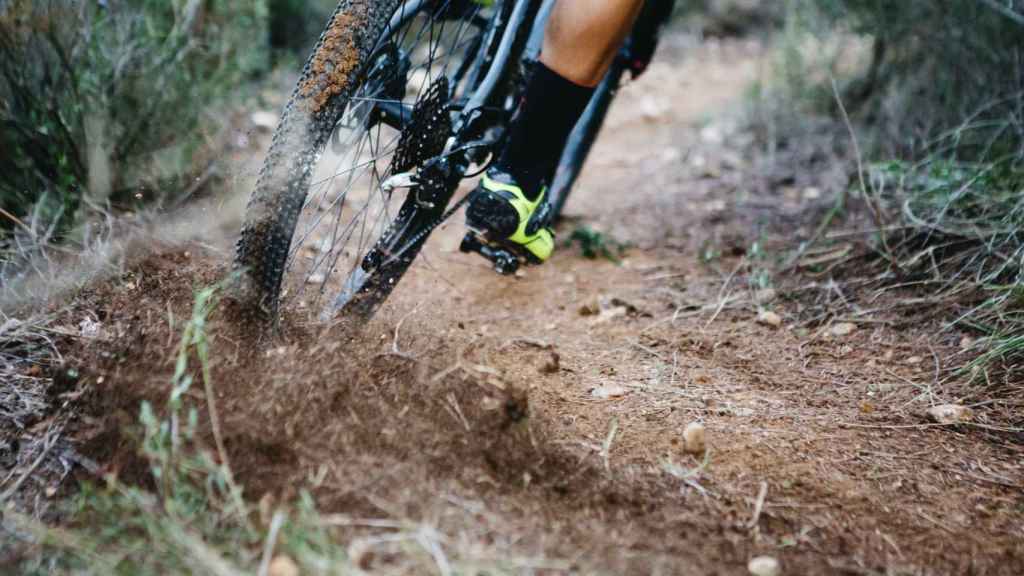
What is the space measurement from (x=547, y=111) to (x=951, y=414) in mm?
1113

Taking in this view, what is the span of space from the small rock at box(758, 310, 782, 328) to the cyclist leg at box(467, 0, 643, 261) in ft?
2.41

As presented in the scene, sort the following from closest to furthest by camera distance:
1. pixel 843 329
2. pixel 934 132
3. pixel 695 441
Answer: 1. pixel 695 441
2. pixel 843 329
3. pixel 934 132

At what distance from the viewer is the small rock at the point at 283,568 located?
0.93 meters

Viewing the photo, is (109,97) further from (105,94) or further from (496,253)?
(496,253)

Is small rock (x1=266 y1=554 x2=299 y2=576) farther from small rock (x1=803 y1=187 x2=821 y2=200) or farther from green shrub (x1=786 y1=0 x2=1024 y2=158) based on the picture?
small rock (x1=803 y1=187 x2=821 y2=200)

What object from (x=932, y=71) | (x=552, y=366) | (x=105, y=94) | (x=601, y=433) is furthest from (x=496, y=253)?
(x=932, y=71)

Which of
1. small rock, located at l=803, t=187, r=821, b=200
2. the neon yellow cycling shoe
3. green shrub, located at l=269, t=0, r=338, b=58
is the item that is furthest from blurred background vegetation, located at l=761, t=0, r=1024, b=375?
green shrub, located at l=269, t=0, r=338, b=58

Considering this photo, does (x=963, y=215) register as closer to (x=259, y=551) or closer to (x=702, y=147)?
(x=702, y=147)

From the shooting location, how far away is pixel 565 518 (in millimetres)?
1100

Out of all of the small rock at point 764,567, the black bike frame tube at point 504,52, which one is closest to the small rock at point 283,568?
the small rock at point 764,567

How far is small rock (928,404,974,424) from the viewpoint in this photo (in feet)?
4.87

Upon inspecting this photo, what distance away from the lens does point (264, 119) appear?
300cm

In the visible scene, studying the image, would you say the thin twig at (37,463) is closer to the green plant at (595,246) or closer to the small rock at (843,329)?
the green plant at (595,246)

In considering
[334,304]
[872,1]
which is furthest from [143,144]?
[872,1]
